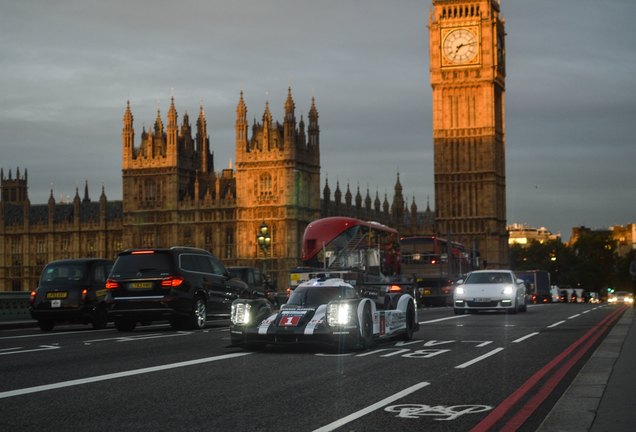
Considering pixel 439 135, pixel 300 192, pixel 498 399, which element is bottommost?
pixel 498 399

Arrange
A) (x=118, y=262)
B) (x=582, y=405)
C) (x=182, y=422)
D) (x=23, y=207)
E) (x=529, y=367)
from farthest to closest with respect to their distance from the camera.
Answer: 1. (x=23, y=207)
2. (x=118, y=262)
3. (x=529, y=367)
4. (x=582, y=405)
5. (x=182, y=422)

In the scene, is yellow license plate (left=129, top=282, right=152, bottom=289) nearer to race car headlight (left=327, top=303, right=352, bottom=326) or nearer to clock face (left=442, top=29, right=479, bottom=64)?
race car headlight (left=327, top=303, right=352, bottom=326)

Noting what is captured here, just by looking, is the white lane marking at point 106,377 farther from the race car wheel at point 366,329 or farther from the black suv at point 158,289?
the black suv at point 158,289

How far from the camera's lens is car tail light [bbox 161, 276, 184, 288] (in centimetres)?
2338

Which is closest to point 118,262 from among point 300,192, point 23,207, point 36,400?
point 36,400

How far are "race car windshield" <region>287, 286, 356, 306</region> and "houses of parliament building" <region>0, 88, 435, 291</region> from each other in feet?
246

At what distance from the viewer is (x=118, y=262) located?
23750 millimetres

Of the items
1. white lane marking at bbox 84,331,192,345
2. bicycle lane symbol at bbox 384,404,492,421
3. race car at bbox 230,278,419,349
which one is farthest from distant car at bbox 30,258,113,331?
bicycle lane symbol at bbox 384,404,492,421

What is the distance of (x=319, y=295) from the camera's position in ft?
55.6

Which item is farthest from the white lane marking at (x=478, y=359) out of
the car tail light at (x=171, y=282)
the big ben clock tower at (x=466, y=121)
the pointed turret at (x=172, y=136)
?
the big ben clock tower at (x=466, y=121)

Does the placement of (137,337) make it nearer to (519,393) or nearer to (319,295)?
(319,295)

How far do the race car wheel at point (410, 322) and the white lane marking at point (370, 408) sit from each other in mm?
6643

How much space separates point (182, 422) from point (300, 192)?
284ft

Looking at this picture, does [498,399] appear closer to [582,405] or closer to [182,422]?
[582,405]
